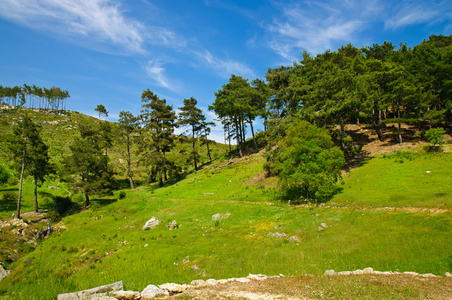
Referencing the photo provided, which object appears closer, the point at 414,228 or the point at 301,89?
the point at 414,228

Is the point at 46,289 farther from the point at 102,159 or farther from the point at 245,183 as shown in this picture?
the point at 102,159

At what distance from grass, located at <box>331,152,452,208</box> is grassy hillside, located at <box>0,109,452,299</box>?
100mm

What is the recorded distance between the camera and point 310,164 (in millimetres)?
26578

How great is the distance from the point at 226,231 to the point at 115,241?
13.1 m

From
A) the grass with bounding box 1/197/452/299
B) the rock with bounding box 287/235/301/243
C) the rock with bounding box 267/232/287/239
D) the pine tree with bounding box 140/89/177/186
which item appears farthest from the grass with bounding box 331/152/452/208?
the pine tree with bounding box 140/89/177/186

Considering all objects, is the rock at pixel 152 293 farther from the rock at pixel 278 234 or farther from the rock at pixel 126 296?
the rock at pixel 278 234

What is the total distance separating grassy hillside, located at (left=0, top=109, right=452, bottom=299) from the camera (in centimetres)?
1210

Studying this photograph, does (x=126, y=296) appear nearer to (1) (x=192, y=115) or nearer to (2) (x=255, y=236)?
(2) (x=255, y=236)

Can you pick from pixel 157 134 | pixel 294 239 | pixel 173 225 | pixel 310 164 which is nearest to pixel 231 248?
pixel 294 239

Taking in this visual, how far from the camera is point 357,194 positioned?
25.9 m

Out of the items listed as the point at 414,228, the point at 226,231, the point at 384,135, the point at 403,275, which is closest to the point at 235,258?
the point at 226,231

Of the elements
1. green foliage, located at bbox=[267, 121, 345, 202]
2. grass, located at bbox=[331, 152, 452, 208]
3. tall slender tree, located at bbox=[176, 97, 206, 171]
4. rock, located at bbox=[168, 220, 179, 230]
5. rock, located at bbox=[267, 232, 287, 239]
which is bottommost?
Result: rock, located at bbox=[168, 220, 179, 230]

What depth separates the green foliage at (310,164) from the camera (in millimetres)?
25953

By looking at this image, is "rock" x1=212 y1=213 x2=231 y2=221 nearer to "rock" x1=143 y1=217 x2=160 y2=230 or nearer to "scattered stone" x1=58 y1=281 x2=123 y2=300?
"rock" x1=143 y1=217 x2=160 y2=230
